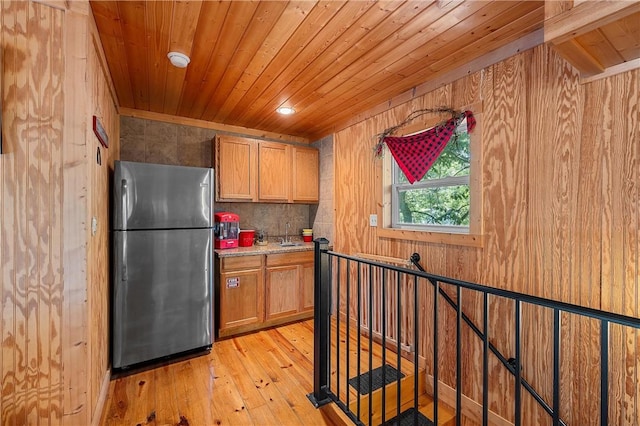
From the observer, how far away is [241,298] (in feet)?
9.93

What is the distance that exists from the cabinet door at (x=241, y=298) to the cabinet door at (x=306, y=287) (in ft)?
1.65

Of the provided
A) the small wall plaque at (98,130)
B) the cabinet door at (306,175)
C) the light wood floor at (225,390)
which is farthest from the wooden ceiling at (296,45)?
the light wood floor at (225,390)

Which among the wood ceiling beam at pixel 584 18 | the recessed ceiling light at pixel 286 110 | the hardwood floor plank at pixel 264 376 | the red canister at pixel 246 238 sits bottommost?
the hardwood floor plank at pixel 264 376

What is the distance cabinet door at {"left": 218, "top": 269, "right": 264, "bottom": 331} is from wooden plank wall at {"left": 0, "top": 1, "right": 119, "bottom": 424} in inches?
55.9

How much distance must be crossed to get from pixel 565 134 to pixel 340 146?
2.18 metres

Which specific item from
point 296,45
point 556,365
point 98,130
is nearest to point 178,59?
point 98,130

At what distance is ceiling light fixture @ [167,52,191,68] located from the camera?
1909 mm

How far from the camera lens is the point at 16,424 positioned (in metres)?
1.36

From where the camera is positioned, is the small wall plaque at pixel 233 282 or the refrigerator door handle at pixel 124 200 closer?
the refrigerator door handle at pixel 124 200

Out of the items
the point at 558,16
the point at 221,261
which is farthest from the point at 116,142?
the point at 558,16

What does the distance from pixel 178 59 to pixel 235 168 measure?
1.45 metres

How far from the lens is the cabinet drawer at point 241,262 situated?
2.95 metres

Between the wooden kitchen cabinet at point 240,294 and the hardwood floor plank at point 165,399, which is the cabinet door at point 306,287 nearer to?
the wooden kitchen cabinet at point 240,294

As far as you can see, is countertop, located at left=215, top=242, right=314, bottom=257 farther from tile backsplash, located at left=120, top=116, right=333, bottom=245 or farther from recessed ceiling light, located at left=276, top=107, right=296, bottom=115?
recessed ceiling light, located at left=276, top=107, right=296, bottom=115
